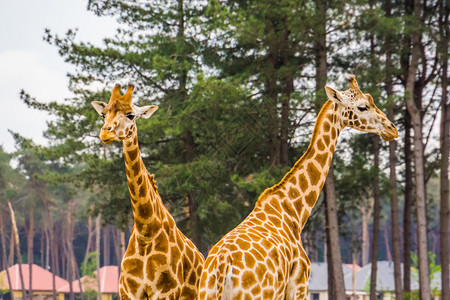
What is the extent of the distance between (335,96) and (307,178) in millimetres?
924

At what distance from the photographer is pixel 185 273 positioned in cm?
682

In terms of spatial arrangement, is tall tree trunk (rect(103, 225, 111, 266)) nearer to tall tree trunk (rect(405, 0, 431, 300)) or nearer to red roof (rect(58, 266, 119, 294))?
red roof (rect(58, 266, 119, 294))

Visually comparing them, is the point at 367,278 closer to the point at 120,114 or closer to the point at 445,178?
the point at 445,178

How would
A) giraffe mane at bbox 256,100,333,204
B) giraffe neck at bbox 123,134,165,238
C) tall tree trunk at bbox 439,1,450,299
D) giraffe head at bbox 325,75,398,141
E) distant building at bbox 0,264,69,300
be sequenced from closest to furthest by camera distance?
giraffe neck at bbox 123,134,165,238
giraffe mane at bbox 256,100,333,204
giraffe head at bbox 325,75,398,141
tall tree trunk at bbox 439,1,450,299
distant building at bbox 0,264,69,300

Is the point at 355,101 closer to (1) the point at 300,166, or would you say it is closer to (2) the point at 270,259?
(1) the point at 300,166

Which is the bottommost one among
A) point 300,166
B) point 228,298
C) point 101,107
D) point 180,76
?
point 228,298

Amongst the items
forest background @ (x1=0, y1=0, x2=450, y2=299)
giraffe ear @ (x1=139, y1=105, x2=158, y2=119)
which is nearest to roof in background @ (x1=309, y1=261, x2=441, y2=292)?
forest background @ (x1=0, y1=0, x2=450, y2=299)

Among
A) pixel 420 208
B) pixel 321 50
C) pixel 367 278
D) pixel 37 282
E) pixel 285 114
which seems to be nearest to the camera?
pixel 420 208

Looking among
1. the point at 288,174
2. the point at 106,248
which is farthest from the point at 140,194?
the point at 106,248

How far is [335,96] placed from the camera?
7.27 metres

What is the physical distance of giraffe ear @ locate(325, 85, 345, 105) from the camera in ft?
23.4

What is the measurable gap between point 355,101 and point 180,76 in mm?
13176

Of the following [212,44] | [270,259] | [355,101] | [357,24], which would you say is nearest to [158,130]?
[212,44]

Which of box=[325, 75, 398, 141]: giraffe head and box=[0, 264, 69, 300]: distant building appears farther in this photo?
box=[0, 264, 69, 300]: distant building
